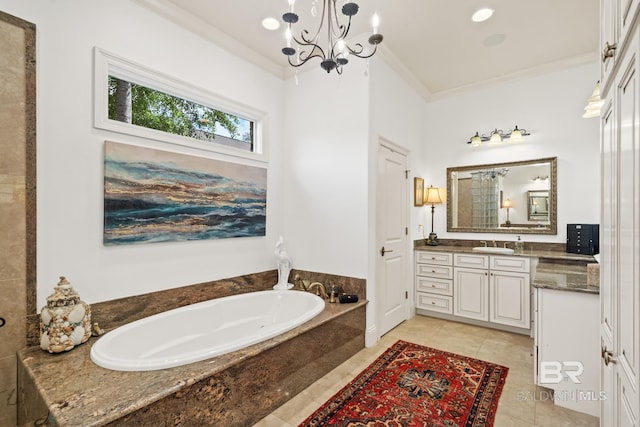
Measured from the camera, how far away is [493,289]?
347 centimetres

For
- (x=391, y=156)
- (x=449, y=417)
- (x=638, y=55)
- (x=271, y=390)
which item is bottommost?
(x=449, y=417)

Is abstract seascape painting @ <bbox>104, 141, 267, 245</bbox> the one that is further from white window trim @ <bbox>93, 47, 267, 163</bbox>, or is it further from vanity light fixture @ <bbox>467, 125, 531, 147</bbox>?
vanity light fixture @ <bbox>467, 125, 531, 147</bbox>

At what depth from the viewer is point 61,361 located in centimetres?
172

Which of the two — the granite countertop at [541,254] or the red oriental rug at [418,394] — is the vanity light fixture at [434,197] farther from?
the red oriental rug at [418,394]

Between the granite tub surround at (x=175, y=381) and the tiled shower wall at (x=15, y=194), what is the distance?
105 mm

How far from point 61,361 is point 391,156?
10.7 ft

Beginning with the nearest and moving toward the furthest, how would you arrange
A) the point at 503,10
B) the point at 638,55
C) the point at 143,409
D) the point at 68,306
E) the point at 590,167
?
Result: the point at 638,55 → the point at 143,409 → the point at 68,306 → the point at 503,10 → the point at 590,167

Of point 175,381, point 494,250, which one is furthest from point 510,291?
point 175,381

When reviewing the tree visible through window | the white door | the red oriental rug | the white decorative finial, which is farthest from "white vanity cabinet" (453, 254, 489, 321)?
the tree visible through window

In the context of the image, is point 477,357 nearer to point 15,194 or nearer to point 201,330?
point 201,330

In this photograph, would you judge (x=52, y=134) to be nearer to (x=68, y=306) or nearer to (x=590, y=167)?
(x=68, y=306)

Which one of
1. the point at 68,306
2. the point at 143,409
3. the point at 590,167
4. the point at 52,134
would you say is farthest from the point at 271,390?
the point at 590,167

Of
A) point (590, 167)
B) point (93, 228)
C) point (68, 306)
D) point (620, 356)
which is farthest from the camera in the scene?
point (590, 167)

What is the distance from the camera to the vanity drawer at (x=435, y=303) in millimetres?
3754
